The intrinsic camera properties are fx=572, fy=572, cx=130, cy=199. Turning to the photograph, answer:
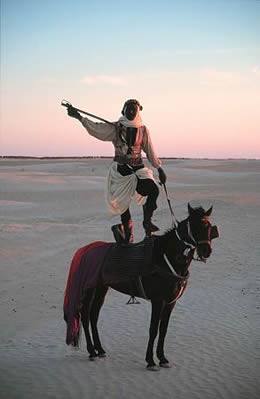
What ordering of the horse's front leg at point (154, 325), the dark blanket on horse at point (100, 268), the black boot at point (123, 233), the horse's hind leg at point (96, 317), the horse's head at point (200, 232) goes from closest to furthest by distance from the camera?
the horse's head at point (200, 232), the horse's front leg at point (154, 325), the dark blanket on horse at point (100, 268), the black boot at point (123, 233), the horse's hind leg at point (96, 317)

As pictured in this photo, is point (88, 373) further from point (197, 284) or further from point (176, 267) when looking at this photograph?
point (197, 284)

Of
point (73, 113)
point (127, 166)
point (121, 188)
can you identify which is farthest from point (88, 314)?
point (73, 113)

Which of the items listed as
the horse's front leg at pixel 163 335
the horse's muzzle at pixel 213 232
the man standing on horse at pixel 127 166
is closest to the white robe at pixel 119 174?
the man standing on horse at pixel 127 166

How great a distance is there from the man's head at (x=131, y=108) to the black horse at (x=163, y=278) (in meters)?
1.59

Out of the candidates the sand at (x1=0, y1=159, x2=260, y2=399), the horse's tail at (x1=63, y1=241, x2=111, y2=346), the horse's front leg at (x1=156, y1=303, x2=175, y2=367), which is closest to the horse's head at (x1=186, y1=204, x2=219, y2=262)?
the horse's front leg at (x1=156, y1=303, x2=175, y2=367)

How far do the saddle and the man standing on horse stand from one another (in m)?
0.18

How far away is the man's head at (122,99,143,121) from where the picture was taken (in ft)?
24.7

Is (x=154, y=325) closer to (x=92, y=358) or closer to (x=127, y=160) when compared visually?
(x=92, y=358)

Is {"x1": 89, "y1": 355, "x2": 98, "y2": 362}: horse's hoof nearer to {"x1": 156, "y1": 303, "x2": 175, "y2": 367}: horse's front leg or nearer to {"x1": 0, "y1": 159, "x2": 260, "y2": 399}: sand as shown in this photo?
{"x1": 0, "y1": 159, "x2": 260, "y2": 399}: sand

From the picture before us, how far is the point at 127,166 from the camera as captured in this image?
7.57m

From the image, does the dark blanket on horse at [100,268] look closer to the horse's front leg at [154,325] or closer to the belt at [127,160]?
the horse's front leg at [154,325]

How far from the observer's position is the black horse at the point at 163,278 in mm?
6758

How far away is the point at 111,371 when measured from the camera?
7.39m

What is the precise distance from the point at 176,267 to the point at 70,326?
178 centimetres
